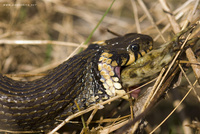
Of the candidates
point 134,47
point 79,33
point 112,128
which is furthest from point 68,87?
point 79,33

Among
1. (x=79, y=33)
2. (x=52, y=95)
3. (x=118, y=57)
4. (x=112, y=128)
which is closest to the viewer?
(x=52, y=95)

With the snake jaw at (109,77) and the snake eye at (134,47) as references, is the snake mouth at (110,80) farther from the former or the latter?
the snake eye at (134,47)

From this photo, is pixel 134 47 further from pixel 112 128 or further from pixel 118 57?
pixel 112 128

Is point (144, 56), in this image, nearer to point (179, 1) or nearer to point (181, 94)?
point (181, 94)

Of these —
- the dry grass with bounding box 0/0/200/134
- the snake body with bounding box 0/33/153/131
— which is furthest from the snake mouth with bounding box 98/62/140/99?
the dry grass with bounding box 0/0/200/134

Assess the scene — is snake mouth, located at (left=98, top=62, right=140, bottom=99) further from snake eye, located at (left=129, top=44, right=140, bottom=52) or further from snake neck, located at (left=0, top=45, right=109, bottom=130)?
snake eye, located at (left=129, top=44, right=140, bottom=52)

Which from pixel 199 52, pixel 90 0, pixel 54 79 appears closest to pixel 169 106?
pixel 199 52

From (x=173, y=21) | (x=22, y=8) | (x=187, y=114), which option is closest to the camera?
(x=173, y=21)
